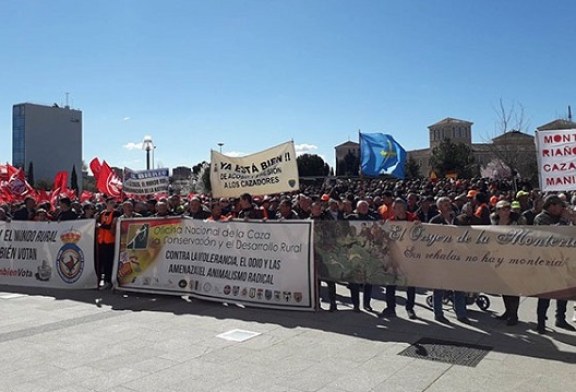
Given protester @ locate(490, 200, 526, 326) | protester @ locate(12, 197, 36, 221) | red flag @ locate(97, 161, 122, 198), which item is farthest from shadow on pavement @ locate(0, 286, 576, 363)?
red flag @ locate(97, 161, 122, 198)

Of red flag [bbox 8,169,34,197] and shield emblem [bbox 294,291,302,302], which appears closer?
shield emblem [bbox 294,291,302,302]

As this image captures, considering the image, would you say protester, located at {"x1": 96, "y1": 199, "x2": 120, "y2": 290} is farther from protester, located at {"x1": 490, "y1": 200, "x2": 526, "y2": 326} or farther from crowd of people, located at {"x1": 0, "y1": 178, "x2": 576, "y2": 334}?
protester, located at {"x1": 490, "y1": 200, "x2": 526, "y2": 326}

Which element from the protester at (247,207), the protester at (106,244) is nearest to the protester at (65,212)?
the protester at (106,244)

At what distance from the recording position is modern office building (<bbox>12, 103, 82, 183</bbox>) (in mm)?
122125

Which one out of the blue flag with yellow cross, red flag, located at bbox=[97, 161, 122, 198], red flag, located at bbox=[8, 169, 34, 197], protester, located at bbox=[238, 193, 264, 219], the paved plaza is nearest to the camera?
the paved plaza

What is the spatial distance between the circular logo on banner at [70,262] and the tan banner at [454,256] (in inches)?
190

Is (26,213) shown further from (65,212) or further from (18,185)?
(18,185)

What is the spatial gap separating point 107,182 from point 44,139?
401 feet

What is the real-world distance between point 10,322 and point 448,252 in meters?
6.16

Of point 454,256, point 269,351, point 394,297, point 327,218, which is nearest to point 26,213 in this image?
point 327,218

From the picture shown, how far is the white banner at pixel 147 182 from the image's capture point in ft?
41.3

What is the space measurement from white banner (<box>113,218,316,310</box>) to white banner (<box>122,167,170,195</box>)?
2706mm

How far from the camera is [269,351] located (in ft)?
20.3

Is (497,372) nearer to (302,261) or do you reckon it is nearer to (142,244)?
(302,261)
